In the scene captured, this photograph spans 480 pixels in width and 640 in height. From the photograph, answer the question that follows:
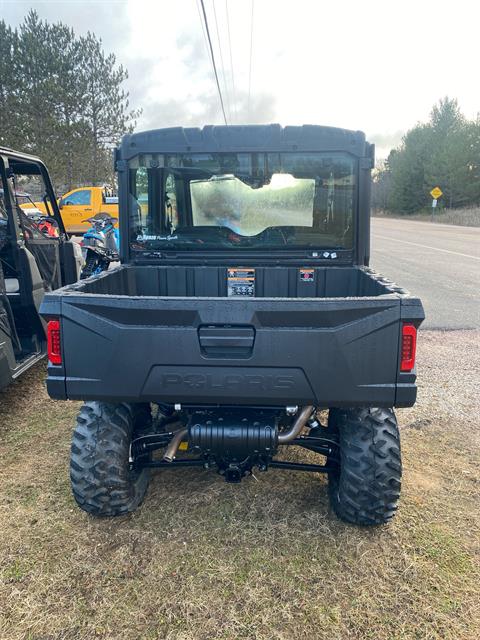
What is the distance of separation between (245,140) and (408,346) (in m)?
1.94

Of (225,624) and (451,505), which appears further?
(451,505)

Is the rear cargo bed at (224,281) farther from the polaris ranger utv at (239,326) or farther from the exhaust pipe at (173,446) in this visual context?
the exhaust pipe at (173,446)

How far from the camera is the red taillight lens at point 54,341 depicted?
2.47 metres

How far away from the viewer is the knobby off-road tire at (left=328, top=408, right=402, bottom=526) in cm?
273

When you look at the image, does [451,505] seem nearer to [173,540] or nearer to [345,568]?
[345,568]

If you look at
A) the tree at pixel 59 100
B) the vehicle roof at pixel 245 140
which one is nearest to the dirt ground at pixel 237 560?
the vehicle roof at pixel 245 140

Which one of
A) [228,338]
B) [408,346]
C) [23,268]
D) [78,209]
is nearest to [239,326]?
[228,338]

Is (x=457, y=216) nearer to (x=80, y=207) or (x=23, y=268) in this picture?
(x=80, y=207)

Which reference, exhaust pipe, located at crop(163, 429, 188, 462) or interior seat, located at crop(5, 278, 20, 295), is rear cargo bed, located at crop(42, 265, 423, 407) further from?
interior seat, located at crop(5, 278, 20, 295)

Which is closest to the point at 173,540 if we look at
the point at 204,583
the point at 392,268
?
the point at 204,583

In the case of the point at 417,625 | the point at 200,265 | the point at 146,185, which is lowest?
the point at 417,625

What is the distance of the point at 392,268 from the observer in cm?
1310

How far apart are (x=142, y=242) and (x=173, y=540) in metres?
2.14

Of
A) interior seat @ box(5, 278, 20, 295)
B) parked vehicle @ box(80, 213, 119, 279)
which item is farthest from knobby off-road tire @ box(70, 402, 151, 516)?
parked vehicle @ box(80, 213, 119, 279)
